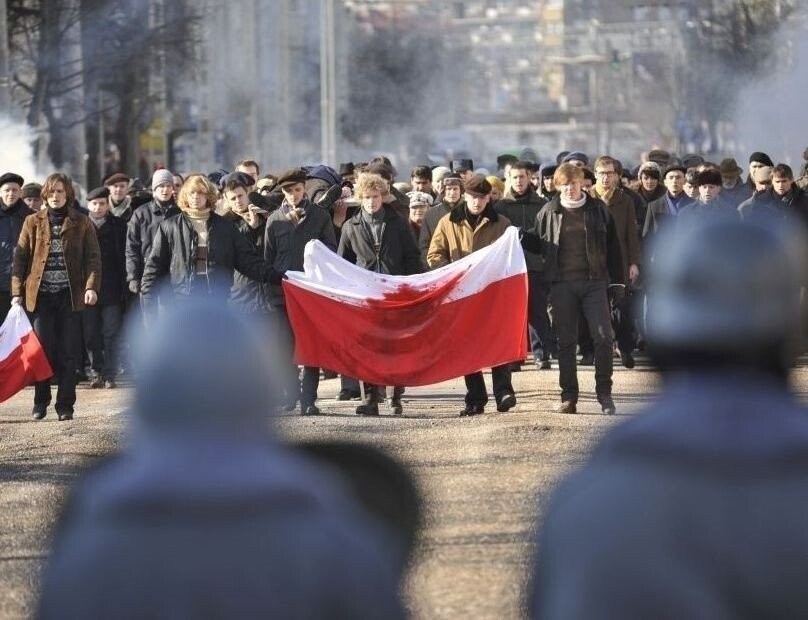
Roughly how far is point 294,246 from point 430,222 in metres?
2.01

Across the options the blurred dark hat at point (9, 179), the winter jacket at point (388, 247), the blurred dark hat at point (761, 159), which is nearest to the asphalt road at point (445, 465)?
the winter jacket at point (388, 247)

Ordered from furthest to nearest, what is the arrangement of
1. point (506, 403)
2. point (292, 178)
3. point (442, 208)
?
point (442, 208) < point (292, 178) < point (506, 403)

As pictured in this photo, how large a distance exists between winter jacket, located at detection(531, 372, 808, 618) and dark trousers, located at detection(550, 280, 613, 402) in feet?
33.6

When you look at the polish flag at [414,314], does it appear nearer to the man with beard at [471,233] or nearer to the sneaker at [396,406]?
the man with beard at [471,233]

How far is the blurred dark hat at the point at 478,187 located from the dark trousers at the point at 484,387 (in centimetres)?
106

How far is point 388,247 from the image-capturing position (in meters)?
14.0

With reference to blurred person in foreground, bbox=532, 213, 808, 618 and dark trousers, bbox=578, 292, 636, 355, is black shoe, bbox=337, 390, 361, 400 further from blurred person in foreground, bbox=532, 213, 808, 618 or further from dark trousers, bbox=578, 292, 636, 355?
blurred person in foreground, bbox=532, 213, 808, 618

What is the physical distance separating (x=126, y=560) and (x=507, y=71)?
98592 mm

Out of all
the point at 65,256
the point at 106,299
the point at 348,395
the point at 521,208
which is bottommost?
the point at 348,395

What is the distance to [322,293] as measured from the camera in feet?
45.4

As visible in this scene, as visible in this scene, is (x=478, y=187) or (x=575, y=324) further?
(x=478, y=187)

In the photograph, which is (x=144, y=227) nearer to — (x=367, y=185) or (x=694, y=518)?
(x=367, y=185)

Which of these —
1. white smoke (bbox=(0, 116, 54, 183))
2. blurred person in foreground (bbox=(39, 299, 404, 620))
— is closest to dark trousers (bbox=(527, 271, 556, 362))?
blurred person in foreground (bbox=(39, 299, 404, 620))

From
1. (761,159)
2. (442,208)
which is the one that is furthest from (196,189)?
(761,159)
